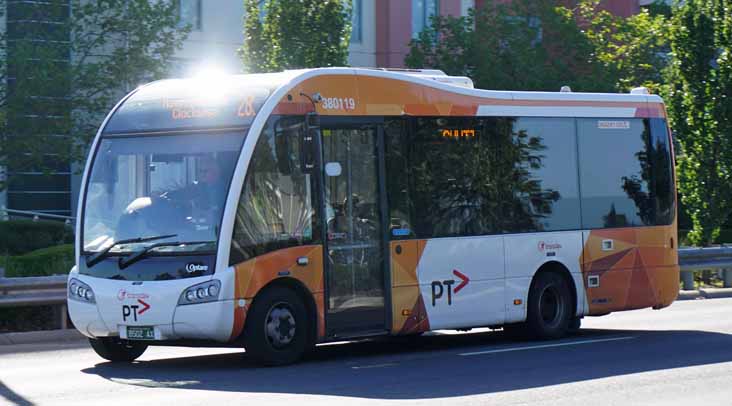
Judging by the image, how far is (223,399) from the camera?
10.8 m

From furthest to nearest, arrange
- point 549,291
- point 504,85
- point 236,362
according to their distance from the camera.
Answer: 1. point 504,85
2. point 549,291
3. point 236,362

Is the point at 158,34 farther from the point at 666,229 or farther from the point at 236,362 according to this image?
the point at 236,362

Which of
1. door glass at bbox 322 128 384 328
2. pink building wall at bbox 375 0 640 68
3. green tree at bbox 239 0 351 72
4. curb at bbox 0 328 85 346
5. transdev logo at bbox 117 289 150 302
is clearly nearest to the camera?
transdev logo at bbox 117 289 150 302

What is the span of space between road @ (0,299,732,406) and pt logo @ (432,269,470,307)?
23.9 inches

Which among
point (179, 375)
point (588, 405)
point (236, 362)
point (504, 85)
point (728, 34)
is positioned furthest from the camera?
point (504, 85)

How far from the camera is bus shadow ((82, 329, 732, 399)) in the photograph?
11.8 meters

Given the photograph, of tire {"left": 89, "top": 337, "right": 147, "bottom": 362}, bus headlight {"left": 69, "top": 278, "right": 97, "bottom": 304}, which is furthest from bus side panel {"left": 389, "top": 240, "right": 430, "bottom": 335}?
bus headlight {"left": 69, "top": 278, "right": 97, "bottom": 304}

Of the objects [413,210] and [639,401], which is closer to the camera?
[639,401]

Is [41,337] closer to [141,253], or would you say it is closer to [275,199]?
[141,253]

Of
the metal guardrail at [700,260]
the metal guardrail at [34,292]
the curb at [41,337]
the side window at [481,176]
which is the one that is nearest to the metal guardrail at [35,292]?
the metal guardrail at [34,292]

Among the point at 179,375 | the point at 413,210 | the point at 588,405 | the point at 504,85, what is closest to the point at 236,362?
the point at 179,375

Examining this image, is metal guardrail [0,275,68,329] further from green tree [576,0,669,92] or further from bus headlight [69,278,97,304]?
green tree [576,0,669,92]

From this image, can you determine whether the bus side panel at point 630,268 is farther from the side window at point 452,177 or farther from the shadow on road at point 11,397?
the shadow on road at point 11,397

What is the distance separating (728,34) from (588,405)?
2105 centimetres
